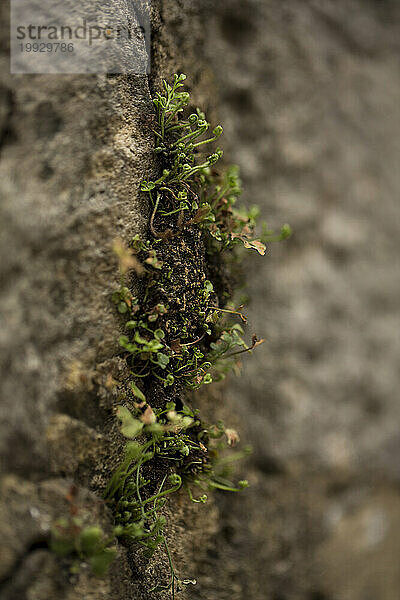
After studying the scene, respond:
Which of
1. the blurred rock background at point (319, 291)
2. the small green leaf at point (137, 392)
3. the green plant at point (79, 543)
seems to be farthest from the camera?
the blurred rock background at point (319, 291)

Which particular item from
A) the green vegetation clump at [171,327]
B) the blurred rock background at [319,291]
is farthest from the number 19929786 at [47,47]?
the blurred rock background at [319,291]

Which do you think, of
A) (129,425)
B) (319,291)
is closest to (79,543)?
(129,425)

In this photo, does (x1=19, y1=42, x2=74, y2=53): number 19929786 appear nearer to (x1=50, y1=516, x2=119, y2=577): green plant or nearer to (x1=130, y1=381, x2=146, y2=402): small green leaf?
(x1=130, y1=381, x2=146, y2=402): small green leaf

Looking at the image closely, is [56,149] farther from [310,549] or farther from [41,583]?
[310,549]

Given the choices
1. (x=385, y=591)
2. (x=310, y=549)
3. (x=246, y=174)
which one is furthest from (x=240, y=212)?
(x=385, y=591)
